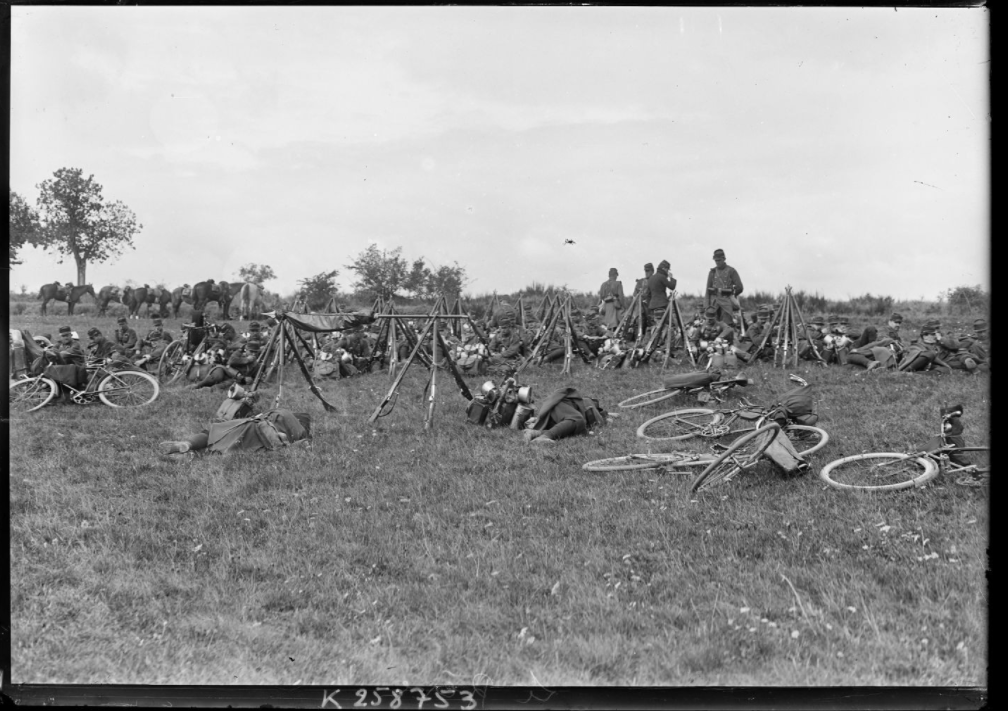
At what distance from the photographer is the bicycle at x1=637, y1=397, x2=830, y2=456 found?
397 inches

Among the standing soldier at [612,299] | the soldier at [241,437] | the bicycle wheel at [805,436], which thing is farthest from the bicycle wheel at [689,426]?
the standing soldier at [612,299]

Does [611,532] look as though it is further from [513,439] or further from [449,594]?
[513,439]

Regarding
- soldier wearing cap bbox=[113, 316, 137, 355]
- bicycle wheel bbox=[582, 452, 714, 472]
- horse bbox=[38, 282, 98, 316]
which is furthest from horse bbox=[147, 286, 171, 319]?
bicycle wheel bbox=[582, 452, 714, 472]

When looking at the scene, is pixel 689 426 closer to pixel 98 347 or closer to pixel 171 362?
pixel 171 362

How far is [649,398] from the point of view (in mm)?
14391

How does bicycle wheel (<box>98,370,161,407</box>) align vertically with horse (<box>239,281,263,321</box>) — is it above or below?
below

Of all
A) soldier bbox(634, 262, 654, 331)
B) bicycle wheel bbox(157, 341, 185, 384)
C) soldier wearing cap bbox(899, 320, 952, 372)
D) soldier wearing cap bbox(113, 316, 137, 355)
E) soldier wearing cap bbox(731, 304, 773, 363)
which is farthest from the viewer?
soldier bbox(634, 262, 654, 331)

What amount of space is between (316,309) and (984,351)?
20.7m

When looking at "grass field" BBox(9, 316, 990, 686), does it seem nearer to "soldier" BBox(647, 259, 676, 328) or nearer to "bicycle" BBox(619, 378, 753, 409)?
"bicycle" BBox(619, 378, 753, 409)

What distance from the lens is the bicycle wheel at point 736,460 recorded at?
8.39 metres

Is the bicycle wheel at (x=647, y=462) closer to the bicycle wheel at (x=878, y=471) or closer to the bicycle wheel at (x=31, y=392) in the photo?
the bicycle wheel at (x=878, y=471)

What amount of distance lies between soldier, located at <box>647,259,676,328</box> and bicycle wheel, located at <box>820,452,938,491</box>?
11518 mm

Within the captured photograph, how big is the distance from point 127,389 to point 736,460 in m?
12.6

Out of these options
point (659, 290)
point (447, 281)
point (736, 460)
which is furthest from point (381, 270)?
point (736, 460)
